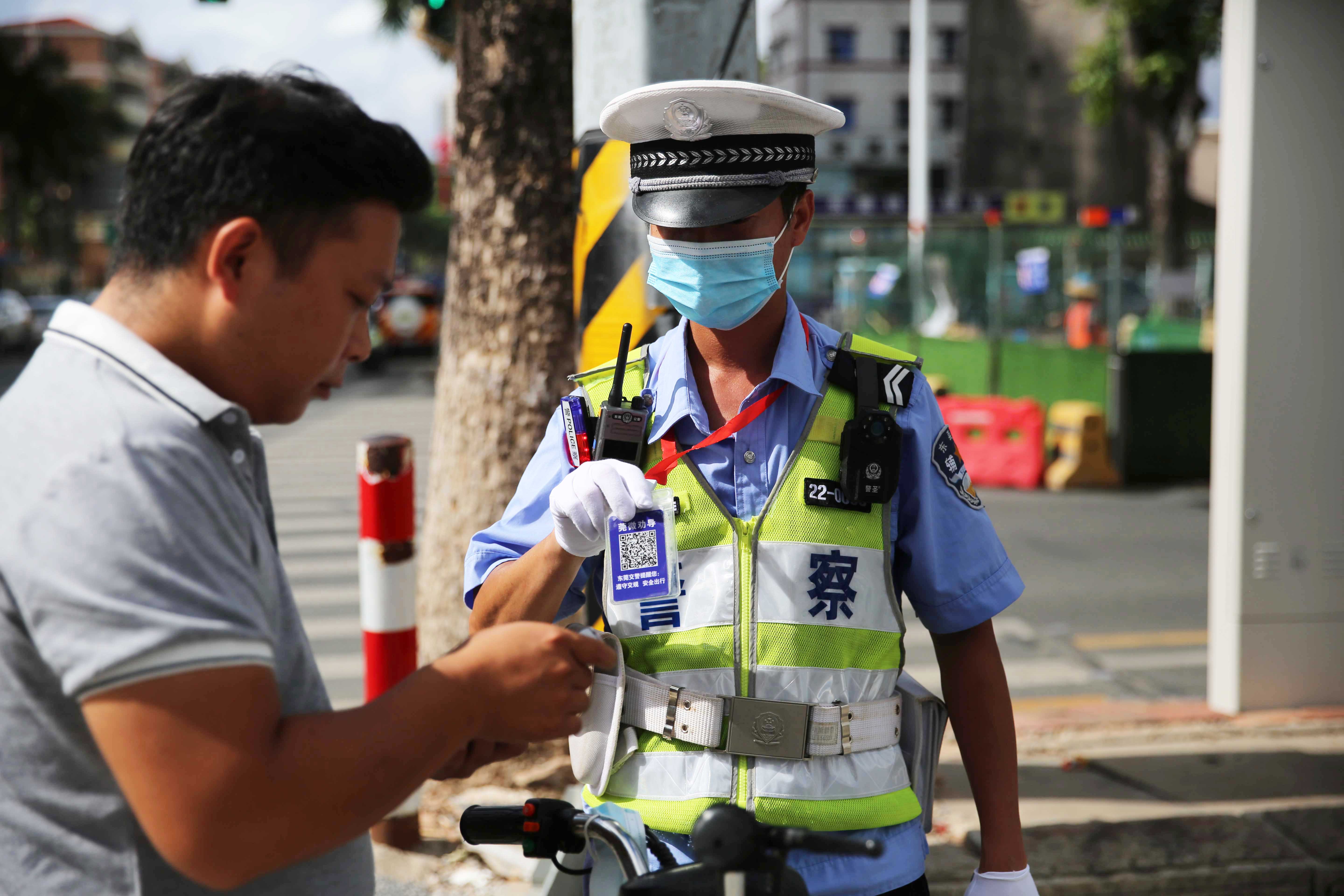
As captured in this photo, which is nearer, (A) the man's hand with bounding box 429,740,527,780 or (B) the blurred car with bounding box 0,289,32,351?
(A) the man's hand with bounding box 429,740,527,780

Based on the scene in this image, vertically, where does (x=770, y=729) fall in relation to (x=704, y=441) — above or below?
below

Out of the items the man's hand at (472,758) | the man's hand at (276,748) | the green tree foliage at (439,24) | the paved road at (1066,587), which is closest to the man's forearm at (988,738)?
the man's hand at (472,758)

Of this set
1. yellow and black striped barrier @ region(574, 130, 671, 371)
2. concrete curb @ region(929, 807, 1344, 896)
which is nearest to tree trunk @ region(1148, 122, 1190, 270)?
concrete curb @ region(929, 807, 1344, 896)

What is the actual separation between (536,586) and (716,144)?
772 millimetres

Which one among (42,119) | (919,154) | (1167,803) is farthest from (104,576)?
(42,119)

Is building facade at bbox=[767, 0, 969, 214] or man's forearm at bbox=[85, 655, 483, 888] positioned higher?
building facade at bbox=[767, 0, 969, 214]

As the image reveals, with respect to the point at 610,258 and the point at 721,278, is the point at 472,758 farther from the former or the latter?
the point at 610,258

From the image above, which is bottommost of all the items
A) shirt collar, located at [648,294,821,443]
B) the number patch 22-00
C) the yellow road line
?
the yellow road line

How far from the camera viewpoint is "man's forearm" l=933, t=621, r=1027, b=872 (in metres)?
1.95

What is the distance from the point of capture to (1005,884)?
1.93m

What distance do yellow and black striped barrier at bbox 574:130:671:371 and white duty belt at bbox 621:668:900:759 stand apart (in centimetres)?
124

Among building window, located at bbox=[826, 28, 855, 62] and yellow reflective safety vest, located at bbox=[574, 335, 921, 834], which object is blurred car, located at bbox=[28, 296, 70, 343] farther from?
building window, located at bbox=[826, 28, 855, 62]

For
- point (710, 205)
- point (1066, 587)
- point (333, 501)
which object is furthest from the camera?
point (333, 501)

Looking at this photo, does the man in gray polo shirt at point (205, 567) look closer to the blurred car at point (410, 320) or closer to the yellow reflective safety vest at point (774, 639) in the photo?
the yellow reflective safety vest at point (774, 639)
